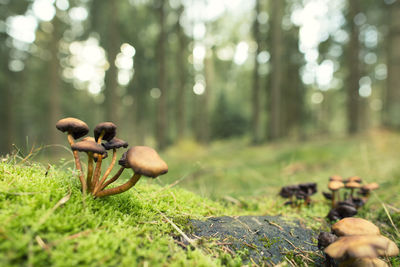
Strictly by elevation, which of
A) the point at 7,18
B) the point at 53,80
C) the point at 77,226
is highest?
the point at 7,18

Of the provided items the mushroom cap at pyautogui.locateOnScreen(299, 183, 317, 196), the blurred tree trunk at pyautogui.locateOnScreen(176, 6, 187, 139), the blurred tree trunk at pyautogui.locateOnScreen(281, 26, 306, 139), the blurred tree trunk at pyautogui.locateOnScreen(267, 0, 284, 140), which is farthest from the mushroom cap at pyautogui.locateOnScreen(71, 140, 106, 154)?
the blurred tree trunk at pyautogui.locateOnScreen(281, 26, 306, 139)

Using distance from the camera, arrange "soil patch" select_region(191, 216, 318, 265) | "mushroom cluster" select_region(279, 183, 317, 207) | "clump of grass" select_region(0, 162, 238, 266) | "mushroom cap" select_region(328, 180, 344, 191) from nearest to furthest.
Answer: "clump of grass" select_region(0, 162, 238, 266) < "soil patch" select_region(191, 216, 318, 265) < "mushroom cap" select_region(328, 180, 344, 191) < "mushroom cluster" select_region(279, 183, 317, 207)

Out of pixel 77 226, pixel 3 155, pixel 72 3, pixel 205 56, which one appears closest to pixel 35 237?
pixel 77 226

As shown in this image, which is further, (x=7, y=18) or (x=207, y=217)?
(x=7, y=18)

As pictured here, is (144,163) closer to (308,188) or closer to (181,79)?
(308,188)

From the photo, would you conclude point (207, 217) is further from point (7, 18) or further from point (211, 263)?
point (7, 18)

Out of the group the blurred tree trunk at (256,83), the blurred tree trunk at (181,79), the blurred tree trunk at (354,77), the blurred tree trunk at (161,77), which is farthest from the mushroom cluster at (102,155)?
the blurred tree trunk at (181,79)

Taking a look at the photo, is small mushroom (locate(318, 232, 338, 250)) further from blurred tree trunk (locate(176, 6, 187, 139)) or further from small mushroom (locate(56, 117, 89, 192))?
blurred tree trunk (locate(176, 6, 187, 139))
